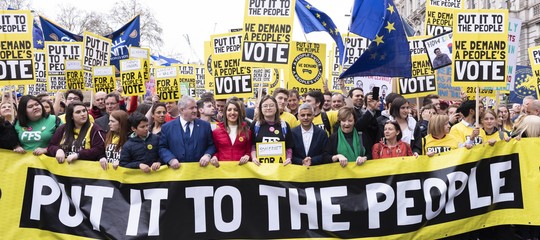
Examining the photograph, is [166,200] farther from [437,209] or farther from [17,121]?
[437,209]

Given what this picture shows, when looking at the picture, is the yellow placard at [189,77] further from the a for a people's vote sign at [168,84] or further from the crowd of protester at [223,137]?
the crowd of protester at [223,137]

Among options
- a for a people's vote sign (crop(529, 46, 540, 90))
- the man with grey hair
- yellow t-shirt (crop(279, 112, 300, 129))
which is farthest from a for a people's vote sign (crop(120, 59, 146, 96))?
a for a people's vote sign (crop(529, 46, 540, 90))

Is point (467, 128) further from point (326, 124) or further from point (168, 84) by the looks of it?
point (168, 84)

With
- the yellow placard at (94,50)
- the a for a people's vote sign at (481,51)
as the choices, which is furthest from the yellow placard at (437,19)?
the yellow placard at (94,50)

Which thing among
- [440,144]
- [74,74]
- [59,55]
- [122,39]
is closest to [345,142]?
[440,144]

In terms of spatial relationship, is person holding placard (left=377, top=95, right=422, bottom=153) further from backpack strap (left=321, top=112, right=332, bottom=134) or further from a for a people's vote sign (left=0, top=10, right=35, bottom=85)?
a for a people's vote sign (left=0, top=10, right=35, bottom=85)

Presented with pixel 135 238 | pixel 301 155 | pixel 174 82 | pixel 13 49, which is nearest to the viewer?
pixel 135 238

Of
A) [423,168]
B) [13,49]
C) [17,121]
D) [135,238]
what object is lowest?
[135,238]

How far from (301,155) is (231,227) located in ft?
3.82

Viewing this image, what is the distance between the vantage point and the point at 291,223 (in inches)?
286

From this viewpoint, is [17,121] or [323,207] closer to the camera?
[323,207]

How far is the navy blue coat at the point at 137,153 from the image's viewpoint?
7391 millimetres

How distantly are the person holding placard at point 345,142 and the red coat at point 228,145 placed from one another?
0.91 m

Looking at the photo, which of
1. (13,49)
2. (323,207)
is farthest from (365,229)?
(13,49)
